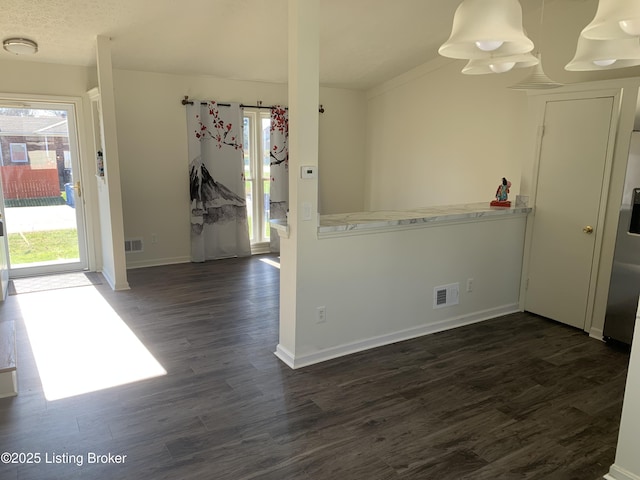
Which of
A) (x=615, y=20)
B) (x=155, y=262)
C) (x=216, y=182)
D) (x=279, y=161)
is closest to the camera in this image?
(x=615, y=20)

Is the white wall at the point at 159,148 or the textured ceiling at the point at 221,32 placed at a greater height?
the textured ceiling at the point at 221,32

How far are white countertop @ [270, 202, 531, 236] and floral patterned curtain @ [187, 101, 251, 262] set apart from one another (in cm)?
289

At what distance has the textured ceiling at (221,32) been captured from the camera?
12.9 ft

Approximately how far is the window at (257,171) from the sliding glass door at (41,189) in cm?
217

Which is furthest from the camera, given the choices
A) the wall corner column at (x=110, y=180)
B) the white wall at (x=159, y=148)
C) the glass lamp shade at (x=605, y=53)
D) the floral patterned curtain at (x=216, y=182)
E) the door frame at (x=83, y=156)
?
the floral patterned curtain at (x=216, y=182)

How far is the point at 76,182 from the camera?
5.41 metres

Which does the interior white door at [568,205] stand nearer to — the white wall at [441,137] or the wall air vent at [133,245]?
the white wall at [441,137]

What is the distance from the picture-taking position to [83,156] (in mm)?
5355

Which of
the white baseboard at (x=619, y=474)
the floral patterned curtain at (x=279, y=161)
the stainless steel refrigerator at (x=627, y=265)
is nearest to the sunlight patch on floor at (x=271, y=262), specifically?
the floral patterned curtain at (x=279, y=161)

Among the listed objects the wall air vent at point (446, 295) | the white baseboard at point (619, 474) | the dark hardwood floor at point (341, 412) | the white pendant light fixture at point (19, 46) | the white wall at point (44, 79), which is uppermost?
the white pendant light fixture at point (19, 46)

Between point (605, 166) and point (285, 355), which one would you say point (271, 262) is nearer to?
point (285, 355)

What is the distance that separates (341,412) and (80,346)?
6.88 ft

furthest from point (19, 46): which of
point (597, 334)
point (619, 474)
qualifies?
point (597, 334)

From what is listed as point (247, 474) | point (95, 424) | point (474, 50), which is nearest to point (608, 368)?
point (474, 50)
